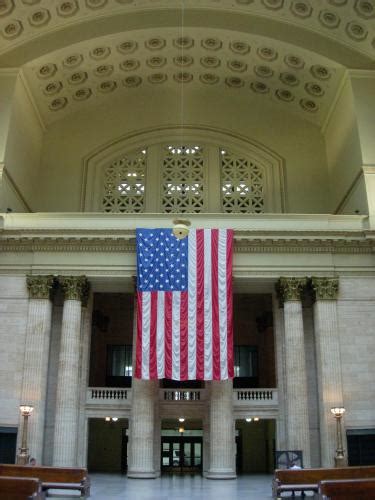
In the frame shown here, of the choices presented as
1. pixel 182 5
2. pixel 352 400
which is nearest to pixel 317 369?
pixel 352 400

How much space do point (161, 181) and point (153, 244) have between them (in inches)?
222

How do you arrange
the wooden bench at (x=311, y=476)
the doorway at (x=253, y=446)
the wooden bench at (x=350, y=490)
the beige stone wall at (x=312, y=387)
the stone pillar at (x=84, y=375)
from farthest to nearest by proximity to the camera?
the doorway at (x=253, y=446) < the stone pillar at (x=84, y=375) < the beige stone wall at (x=312, y=387) < the wooden bench at (x=311, y=476) < the wooden bench at (x=350, y=490)

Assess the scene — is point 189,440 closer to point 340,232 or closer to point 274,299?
point 274,299

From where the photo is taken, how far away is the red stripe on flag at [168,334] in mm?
18797

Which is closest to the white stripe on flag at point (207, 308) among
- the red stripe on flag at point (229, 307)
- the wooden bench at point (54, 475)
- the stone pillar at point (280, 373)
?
the red stripe on flag at point (229, 307)

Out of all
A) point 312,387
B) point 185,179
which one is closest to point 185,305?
point 312,387

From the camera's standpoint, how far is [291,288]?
20000mm

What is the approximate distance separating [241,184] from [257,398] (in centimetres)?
928

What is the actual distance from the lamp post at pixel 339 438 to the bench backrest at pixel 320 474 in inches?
225

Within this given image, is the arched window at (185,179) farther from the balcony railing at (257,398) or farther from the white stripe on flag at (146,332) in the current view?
the balcony railing at (257,398)

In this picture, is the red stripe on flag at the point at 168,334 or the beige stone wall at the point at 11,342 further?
the beige stone wall at the point at 11,342

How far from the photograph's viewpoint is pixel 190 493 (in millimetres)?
14719

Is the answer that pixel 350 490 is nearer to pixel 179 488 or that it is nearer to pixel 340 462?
pixel 179 488

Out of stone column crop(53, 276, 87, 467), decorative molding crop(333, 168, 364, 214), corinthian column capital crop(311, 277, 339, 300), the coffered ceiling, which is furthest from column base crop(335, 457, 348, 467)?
the coffered ceiling
